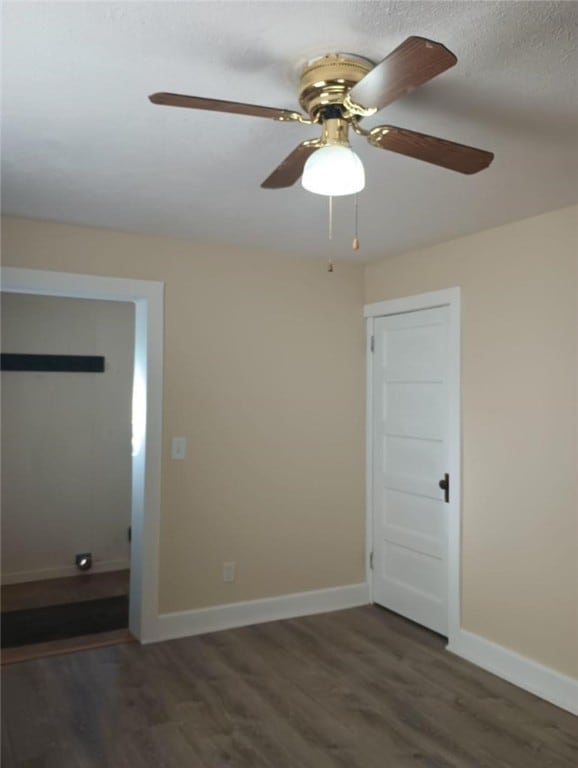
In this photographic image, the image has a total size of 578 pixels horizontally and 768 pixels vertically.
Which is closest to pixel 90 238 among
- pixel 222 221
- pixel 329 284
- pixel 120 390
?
pixel 222 221

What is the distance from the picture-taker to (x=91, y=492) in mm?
5113

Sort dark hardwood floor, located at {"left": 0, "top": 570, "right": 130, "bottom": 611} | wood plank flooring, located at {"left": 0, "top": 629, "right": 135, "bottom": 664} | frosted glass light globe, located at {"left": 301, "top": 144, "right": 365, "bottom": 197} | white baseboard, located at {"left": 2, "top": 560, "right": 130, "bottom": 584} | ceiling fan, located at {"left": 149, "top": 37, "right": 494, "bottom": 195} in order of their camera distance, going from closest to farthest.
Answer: ceiling fan, located at {"left": 149, "top": 37, "right": 494, "bottom": 195} → frosted glass light globe, located at {"left": 301, "top": 144, "right": 365, "bottom": 197} → wood plank flooring, located at {"left": 0, "top": 629, "right": 135, "bottom": 664} → dark hardwood floor, located at {"left": 0, "top": 570, "right": 130, "bottom": 611} → white baseboard, located at {"left": 2, "top": 560, "right": 130, "bottom": 584}

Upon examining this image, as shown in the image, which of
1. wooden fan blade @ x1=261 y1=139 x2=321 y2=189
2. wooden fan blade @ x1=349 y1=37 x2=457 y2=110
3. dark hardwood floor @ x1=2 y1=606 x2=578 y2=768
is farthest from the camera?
dark hardwood floor @ x1=2 y1=606 x2=578 y2=768

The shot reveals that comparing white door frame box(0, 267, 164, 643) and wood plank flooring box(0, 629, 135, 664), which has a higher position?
white door frame box(0, 267, 164, 643)

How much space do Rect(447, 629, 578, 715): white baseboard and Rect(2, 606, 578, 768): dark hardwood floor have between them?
2.4 inches

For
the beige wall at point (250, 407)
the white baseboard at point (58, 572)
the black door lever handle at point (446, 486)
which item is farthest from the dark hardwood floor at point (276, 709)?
the white baseboard at point (58, 572)

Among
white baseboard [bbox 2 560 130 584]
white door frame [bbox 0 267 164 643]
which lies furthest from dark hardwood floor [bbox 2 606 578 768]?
white baseboard [bbox 2 560 130 584]

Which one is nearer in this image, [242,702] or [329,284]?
[242,702]

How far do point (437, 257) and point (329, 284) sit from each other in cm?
82

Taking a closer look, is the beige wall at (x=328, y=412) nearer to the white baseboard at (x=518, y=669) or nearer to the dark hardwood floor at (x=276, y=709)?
the white baseboard at (x=518, y=669)

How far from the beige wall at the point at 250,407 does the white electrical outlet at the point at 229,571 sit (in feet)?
0.12

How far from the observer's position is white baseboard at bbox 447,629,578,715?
9.68 feet

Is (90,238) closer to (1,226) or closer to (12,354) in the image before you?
(1,226)

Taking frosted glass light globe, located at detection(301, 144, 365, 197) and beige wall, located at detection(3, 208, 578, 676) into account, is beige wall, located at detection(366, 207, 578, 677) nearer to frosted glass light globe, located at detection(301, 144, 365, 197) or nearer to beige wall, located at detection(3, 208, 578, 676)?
beige wall, located at detection(3, 208, 578, 676)
